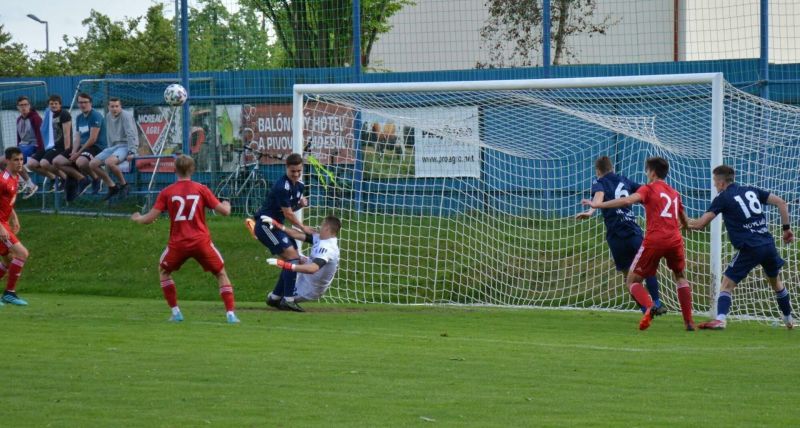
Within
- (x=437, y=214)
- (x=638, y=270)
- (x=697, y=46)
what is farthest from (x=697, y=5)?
(x=638, y=270)

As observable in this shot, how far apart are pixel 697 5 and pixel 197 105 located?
33.5 feet

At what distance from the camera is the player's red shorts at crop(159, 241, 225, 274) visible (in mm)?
14000

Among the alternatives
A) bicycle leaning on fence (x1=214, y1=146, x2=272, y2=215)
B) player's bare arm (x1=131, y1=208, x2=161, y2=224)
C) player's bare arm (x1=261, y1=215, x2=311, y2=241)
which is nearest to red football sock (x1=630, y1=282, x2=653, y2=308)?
player's bare arm (x1=261, y1=215, x2=311, y2=241)

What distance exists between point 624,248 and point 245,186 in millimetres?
10060

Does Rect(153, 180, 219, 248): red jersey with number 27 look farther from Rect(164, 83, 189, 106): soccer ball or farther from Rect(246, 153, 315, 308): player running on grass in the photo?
Rect(164, 83, 189, 106): soccer ball

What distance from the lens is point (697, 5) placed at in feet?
78.6

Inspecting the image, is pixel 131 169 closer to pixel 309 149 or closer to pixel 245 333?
pixel 309 149

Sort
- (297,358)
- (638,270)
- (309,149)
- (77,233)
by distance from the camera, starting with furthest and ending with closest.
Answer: (77,233), (309,149), (638,270), (297,358)

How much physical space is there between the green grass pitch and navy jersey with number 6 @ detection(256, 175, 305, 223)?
4.38 ft

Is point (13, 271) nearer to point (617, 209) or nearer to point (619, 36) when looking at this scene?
point (617, 209)

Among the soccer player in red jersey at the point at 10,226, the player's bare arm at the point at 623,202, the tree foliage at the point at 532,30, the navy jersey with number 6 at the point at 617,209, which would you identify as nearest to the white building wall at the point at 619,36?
the tree foliage at the point at 532,30

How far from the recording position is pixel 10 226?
16.9 m

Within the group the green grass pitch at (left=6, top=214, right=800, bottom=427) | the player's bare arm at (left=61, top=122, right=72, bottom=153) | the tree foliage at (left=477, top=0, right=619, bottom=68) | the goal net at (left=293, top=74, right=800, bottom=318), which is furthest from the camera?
the tree foliage at (left=477, top=0, right=619, bottom=68)

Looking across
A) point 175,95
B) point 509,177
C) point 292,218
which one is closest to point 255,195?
point 175,95
